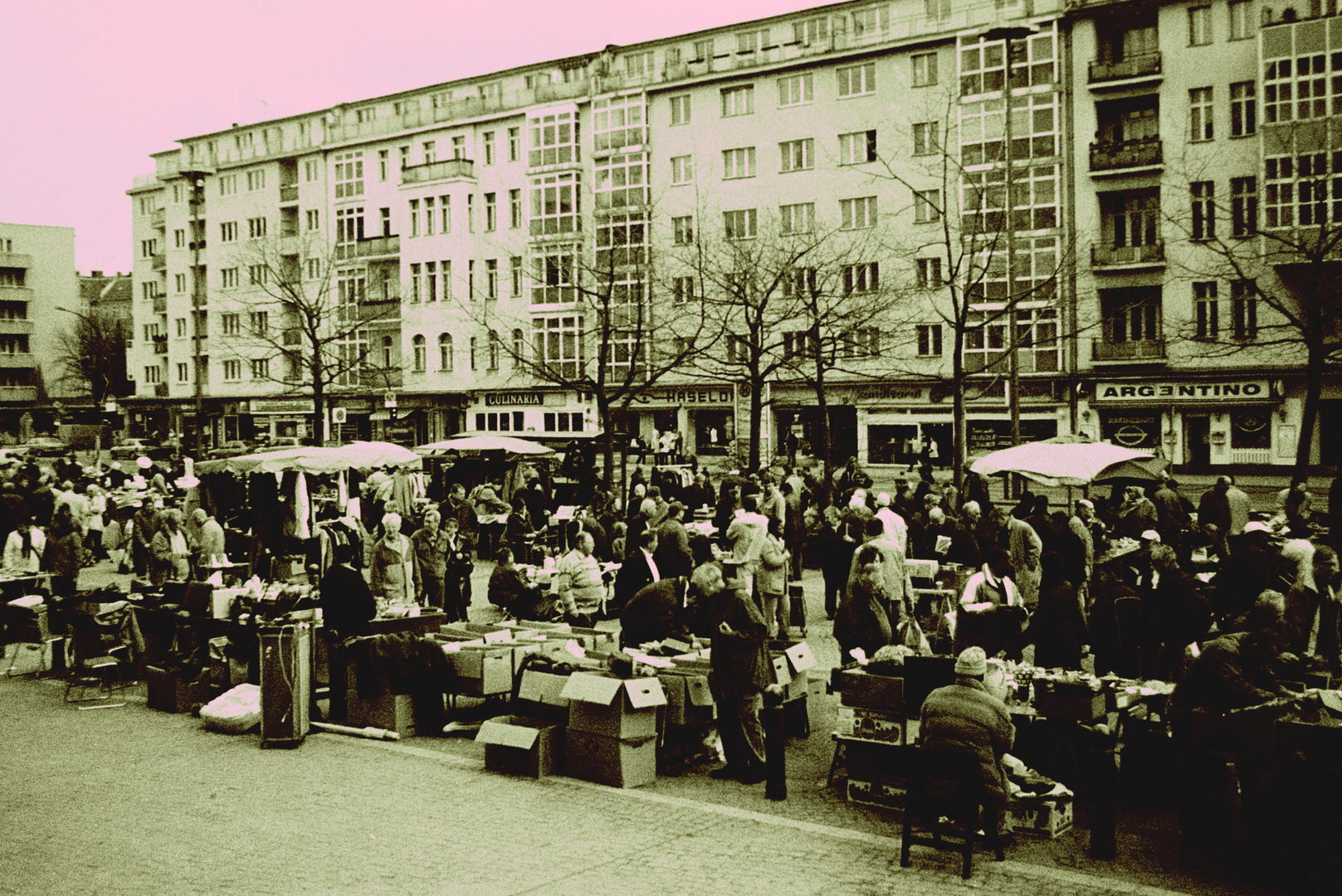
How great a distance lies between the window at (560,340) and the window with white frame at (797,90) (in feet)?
44.9

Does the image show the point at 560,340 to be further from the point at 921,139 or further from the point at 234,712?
the point at 234,712

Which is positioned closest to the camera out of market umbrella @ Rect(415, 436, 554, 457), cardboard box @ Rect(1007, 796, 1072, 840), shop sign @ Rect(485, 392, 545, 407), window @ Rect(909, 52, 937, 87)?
cardboard box @ Rect(1007, 796, 1072, 840)

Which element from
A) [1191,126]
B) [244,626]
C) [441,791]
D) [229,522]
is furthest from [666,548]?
[1191,126]

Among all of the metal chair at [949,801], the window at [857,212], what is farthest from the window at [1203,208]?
the metal chair at [949,801]

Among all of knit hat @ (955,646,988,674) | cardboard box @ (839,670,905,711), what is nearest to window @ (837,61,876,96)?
cardboard box @ (839,670,905,711)

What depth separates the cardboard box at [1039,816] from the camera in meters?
8.35

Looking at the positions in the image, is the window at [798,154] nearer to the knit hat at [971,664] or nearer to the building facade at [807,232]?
the building facade at [807,232]

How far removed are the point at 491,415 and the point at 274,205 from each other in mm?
20753

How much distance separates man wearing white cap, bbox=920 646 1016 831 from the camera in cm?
765

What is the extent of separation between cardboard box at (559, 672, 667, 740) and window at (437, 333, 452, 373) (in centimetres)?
5334

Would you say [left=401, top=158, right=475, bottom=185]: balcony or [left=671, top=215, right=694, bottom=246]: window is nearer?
Result: [left=671, top=215, right=694, bottom=246]: window

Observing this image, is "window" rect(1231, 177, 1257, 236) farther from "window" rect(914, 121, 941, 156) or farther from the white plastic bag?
the white plastic bag

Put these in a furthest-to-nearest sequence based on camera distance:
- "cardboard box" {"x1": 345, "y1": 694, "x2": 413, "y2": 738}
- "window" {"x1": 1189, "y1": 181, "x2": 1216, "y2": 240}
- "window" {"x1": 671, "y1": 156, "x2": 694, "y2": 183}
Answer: "window" {"x1": 671, "y1": 156, "x2": 694, "y2": 183} < "window" {"x1": 1189, "y1": 181, "x2": 1216, "y2": 240} < "cardboard box" {"x1": 345, "y1": 694, "x2": 413, "y2": 738}

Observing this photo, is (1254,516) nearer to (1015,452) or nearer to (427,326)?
(1015,452)
